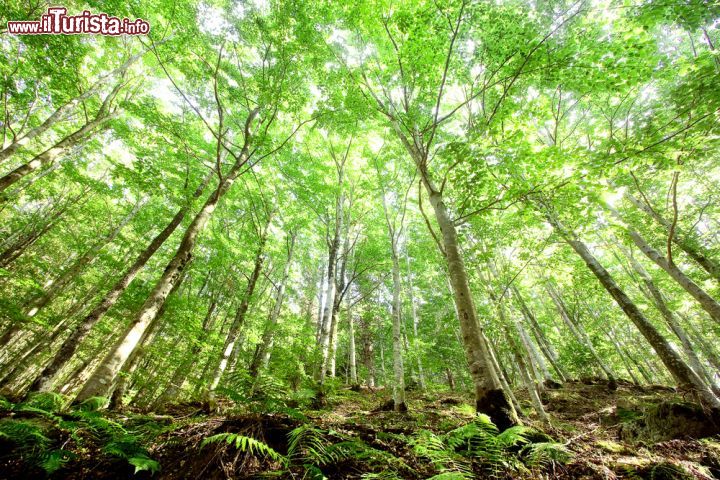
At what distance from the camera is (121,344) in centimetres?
457

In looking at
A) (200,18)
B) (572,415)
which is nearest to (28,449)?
(200,18)

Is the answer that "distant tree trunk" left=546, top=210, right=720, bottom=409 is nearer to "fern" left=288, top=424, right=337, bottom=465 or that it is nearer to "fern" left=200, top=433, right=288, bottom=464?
"fern" left=288, top=424, right=337, bottom=465

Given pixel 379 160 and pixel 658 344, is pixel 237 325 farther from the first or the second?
pixel 658 344

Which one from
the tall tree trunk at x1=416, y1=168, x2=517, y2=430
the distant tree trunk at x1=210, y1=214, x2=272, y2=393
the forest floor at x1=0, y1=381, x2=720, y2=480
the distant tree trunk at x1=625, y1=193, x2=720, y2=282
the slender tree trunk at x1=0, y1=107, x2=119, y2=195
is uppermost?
the slender tree trunk at x1=0, y1=107, x2=119, y2=195

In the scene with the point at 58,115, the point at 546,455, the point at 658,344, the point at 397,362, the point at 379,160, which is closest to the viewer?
the point at 546,455

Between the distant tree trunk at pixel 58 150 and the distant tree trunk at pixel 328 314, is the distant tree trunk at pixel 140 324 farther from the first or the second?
the distant tree trunk at pixel 58 150

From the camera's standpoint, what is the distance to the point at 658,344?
5949 mm

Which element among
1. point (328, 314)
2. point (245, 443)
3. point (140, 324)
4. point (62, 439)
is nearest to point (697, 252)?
point (328, 314)

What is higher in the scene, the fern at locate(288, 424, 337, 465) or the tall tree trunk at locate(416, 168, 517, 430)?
the tall tree trunk at locate(416, 168, 517, 430)

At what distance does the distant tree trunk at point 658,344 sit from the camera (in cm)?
504

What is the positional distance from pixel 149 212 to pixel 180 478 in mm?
12583

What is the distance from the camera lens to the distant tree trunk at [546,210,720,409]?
16.5 ft

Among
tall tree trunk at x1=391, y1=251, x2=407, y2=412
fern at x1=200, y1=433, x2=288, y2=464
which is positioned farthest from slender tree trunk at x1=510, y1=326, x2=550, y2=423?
fern at x1=200, y1=433, x2=288, y2=464

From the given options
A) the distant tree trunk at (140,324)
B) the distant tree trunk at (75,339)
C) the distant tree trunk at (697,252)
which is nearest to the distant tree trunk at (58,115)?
the distant tree trunk at (75,339)
